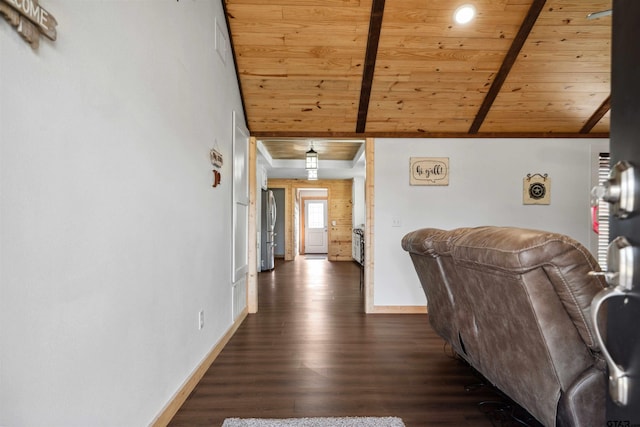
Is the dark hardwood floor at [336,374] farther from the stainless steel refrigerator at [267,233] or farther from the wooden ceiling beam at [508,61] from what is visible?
the stainless steel refrigerator at [267,233]

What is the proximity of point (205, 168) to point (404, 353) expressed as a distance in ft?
7.10

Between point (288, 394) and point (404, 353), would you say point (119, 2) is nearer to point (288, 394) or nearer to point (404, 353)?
point (288, 394)

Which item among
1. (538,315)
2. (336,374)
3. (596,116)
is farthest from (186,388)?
(596,116)

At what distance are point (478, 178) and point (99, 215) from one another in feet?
13.2

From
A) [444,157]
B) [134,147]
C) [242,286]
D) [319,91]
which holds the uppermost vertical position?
[319,91]

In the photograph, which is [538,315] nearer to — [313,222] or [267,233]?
[267,233]

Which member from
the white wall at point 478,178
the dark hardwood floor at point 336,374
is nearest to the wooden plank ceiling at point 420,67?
the white wall at point 478,178

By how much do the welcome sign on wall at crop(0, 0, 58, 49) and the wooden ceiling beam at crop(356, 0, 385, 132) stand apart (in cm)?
249

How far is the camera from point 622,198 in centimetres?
64

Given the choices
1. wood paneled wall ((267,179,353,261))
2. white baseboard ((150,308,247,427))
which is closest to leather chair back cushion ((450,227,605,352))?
white baseboard ((150,308,247,427))

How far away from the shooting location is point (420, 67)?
3354 millimetres

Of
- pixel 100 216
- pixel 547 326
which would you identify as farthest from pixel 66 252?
pixel 547 326

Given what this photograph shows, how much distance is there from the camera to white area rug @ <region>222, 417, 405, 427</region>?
179 centimetres

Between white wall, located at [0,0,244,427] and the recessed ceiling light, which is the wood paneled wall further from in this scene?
white wall, located at [0,0,244,427]
